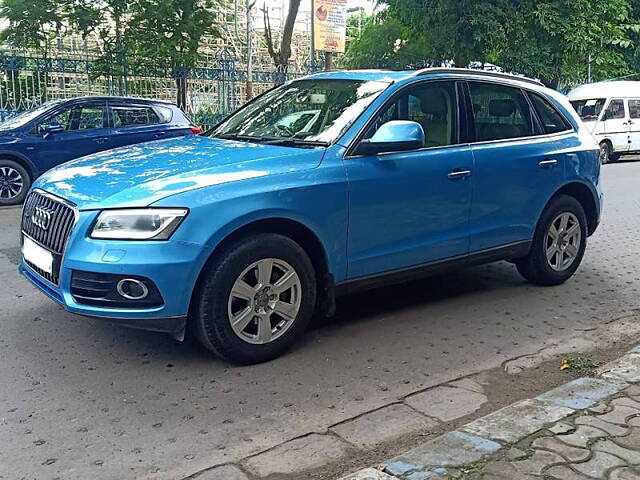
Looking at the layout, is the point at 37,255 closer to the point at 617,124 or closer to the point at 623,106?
the point at 617,124

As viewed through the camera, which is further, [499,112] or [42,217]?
[499,112]

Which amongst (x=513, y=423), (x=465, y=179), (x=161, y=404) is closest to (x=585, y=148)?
(x=465, y=179)

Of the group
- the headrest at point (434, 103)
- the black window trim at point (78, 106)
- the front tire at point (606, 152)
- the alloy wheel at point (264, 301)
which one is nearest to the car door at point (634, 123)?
the front tire at point (606, 152)

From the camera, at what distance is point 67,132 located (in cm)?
1112

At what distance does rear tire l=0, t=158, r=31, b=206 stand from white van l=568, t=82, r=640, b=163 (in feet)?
53.2

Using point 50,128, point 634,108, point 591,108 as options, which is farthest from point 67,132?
point 634,108

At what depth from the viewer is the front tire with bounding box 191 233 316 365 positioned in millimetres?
4000

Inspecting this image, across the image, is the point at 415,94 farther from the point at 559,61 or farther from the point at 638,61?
the point at 638,61

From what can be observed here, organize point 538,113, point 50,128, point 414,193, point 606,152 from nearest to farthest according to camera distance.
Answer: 1. point 414,193
2. point 538,113
3. point 50,128
4. point 606,152

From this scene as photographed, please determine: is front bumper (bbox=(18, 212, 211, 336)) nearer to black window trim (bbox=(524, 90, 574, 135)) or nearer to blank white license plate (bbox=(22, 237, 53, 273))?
blank white license plate (bbox=(22, 237, 53, 273))

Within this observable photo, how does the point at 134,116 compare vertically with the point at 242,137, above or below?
above

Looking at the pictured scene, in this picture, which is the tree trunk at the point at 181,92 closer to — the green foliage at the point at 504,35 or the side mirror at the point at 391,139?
the green foliage at the point at 504,35

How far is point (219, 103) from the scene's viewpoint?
18.3 metres

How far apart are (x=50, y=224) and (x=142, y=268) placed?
0.77 metres
